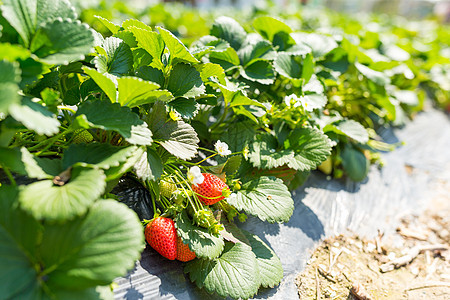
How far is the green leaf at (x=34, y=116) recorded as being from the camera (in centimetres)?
61

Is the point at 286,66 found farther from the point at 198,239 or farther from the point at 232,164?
the point at 198,239

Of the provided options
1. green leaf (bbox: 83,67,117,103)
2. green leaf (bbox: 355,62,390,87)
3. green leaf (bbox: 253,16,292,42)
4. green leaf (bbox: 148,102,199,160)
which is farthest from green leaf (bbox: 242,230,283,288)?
green leaf (bbox: 355,62,390,87)

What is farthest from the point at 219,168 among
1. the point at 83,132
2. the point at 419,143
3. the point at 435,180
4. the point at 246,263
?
the point at 419,143

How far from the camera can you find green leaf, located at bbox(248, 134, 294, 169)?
3.72 ft

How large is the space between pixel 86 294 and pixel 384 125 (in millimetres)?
2154

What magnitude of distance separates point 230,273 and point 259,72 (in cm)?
76

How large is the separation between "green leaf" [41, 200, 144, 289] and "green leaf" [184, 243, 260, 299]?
12.5 inches

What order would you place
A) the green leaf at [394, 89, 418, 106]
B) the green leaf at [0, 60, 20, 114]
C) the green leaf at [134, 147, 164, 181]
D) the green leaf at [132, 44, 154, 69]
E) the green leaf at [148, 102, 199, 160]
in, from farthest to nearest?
the green leaf at [394, 89, 418, 106] < the green leaf at [132, 44, 154, 69] < the green leaf at [148, 102, 199, 160] < the green leaf at [134, 147, 164, 181] < the green leaf at [0, 60, 20, 114]

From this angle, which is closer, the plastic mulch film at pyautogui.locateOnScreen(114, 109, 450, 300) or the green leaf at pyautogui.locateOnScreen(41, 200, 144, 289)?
the green leaf at pyautogui.locateOnScreen(41, 200, 144, 289)

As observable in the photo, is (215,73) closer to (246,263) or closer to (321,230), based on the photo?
(246,263)

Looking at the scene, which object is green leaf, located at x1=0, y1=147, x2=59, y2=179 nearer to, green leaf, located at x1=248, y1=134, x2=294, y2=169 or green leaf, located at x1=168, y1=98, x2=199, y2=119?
green leaf, located at x1=168, y1=98, x2=199, y2=119

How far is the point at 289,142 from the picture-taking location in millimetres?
1260

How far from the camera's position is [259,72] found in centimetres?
130

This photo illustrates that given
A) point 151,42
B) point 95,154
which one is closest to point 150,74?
point 151,42
